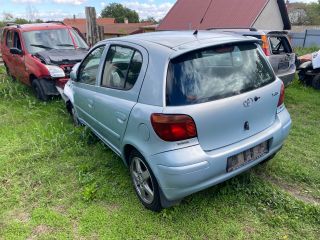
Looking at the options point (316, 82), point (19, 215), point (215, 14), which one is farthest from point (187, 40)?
point (215, 14)

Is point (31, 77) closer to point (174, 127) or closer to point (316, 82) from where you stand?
point (174, 127)

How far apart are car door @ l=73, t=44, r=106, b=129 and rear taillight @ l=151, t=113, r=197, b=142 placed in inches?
62.1

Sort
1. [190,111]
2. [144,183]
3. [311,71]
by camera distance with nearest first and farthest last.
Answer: [190,111] < [144,183] < [311,71]

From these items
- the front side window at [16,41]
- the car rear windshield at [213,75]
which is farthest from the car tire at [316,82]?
Answer: the front side window at [16,41]

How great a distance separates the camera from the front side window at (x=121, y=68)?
3000 millimetres

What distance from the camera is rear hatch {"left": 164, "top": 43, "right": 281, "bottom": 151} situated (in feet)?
8.32

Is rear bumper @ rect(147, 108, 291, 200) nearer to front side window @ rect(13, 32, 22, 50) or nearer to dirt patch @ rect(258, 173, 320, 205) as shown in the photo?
dirt patch @ rect(258, 173, 320, 205)

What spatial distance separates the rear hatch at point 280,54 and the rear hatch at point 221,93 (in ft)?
11.9

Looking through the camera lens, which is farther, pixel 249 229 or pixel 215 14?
pixel 215 14

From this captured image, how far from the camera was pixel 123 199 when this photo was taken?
3.31 metres

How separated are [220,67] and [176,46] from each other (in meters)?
0.45

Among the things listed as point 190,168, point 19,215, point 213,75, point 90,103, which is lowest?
point 19,215

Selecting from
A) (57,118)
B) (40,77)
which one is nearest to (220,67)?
(57,118)

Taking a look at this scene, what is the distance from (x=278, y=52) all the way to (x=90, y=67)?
4.45 meters
